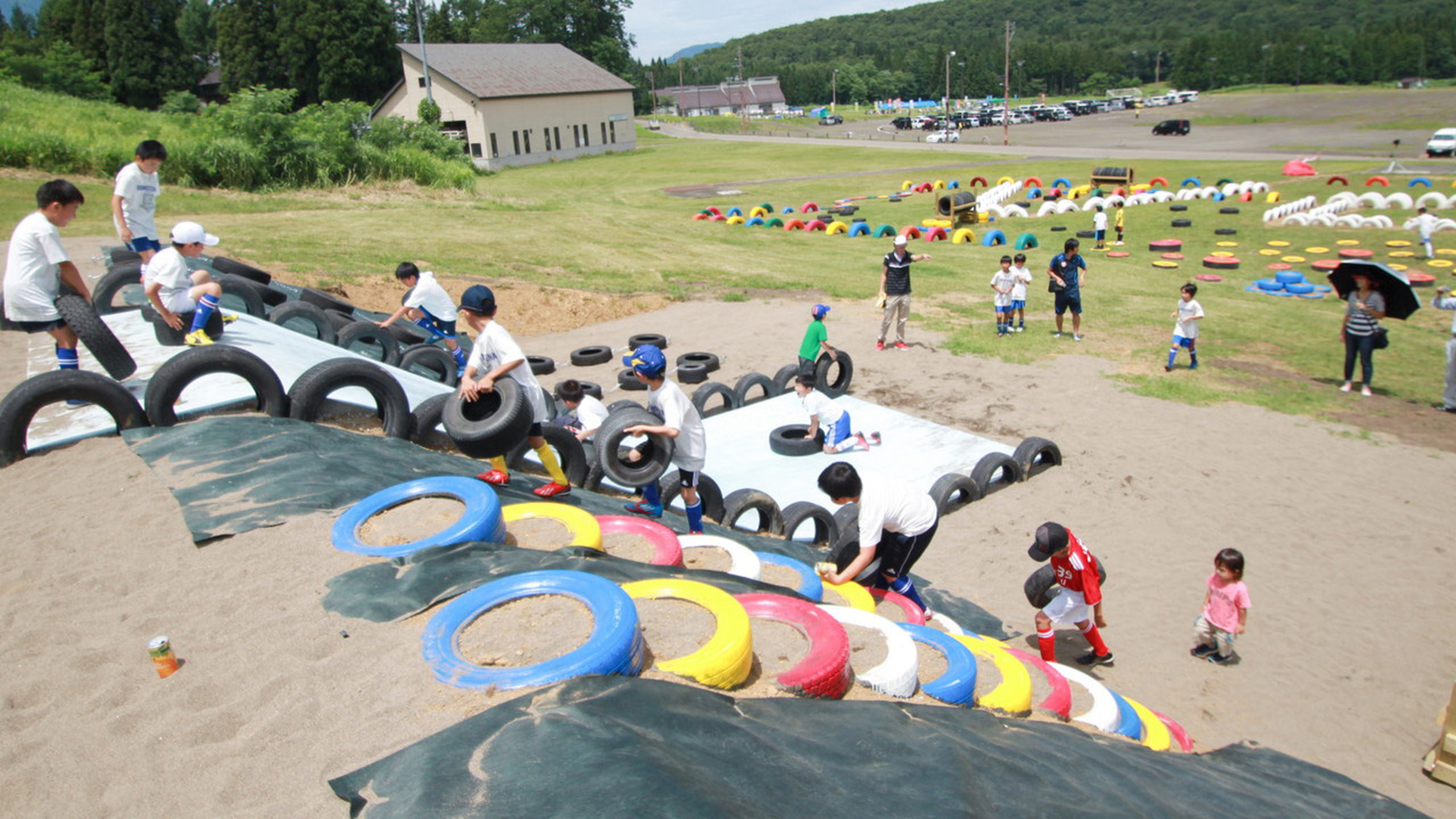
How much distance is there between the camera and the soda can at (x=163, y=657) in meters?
4.29

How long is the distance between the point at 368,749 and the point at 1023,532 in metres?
7.56

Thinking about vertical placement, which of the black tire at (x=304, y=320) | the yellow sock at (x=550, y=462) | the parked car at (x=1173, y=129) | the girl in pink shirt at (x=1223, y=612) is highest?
the parked car at (x=1173, y=129)

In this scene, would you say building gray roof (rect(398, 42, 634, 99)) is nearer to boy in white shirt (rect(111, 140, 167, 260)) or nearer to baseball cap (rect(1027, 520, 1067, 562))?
boy in white shirt (rect(111, 140, 167, 260))

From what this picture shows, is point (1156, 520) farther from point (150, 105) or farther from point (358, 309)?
point (150, 105)

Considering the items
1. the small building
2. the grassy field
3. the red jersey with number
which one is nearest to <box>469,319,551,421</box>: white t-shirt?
the red jersey with number

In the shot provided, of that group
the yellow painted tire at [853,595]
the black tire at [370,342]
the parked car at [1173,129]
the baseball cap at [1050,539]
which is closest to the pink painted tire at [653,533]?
the yellow painted tire at [853,595]

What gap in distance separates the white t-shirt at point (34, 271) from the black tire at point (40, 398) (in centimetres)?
83

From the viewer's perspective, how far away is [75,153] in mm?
24219

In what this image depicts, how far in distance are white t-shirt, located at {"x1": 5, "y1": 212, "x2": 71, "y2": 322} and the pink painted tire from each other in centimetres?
538

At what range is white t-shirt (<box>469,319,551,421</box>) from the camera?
22.6ft

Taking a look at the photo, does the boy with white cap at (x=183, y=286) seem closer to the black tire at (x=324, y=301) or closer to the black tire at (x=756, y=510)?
the black tire at (x=324, y=301)

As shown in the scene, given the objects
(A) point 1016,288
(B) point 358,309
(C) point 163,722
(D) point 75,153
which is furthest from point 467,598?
(D) point 75,153

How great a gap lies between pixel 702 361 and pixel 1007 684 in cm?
1041

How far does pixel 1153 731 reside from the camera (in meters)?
6.11
